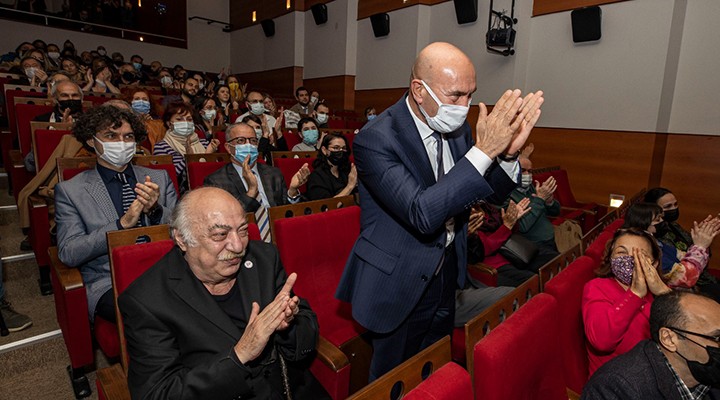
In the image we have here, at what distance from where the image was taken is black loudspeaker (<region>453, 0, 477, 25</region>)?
6082 mm

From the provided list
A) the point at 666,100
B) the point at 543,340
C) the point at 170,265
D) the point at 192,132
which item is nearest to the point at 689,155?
the point at 666,100

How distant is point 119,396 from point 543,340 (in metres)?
1.13

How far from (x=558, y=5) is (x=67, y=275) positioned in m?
5.69

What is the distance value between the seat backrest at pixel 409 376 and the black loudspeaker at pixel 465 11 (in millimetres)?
6140

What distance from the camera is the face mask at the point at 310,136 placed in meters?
3.97

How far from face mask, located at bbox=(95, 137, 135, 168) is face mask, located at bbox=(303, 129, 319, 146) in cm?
218

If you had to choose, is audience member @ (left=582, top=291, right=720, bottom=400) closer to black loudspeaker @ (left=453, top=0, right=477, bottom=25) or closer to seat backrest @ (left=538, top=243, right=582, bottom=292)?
seat backrest @ (left=538, top=243, right=582, bottom=292)

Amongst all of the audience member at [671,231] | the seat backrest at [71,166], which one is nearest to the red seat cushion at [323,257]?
the seat backrest at [71,166]

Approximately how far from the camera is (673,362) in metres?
1.12

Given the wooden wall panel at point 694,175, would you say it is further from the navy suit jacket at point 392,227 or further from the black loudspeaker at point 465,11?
the navy suit jacket at point 392,227

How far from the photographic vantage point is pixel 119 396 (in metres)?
1.12

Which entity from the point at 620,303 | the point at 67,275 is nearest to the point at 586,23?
the point at 620,303

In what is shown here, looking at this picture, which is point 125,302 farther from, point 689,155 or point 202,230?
point 689,155

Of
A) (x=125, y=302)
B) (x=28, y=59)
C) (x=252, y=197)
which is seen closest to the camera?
(x=125, y=302)
